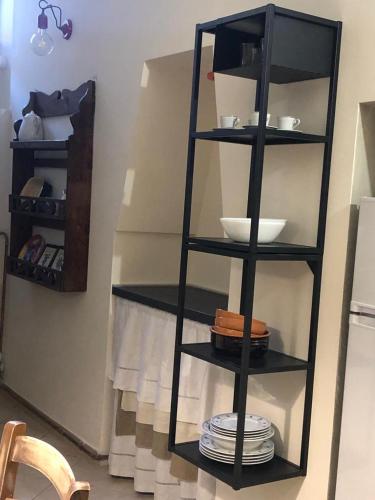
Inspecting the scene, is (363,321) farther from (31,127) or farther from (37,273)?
(31,127)

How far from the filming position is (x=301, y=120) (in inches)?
90.4

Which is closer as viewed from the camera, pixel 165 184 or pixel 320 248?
pixel 320 248

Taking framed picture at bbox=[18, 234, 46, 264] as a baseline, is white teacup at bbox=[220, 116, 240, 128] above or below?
above

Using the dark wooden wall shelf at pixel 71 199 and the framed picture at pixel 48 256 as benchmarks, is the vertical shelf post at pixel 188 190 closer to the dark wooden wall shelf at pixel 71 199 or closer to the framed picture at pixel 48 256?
the dark wooden wall shelf at pixel 71 199

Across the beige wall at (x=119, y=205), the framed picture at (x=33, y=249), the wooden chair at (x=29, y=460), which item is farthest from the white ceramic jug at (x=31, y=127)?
the wooden chair at (x=29, y=460)

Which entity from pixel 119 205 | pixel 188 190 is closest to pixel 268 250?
pixel 188 190

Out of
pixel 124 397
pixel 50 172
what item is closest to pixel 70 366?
pixel 124 397

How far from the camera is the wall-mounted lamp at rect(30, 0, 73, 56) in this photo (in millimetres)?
3592

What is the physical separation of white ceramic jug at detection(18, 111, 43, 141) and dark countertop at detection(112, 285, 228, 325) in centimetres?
130

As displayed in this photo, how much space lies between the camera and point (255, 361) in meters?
2.22

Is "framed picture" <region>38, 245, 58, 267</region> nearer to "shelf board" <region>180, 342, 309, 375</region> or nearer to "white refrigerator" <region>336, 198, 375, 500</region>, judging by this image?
"shelf board" <region>180, 342, 309, 375</region>

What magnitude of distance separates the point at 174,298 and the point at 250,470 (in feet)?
4.19

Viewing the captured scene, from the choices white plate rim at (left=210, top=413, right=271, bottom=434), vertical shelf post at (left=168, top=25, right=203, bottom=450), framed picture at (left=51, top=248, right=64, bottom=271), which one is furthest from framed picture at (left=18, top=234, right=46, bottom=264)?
white plate rim at (left=210, top=413, right=271, bottom=434)

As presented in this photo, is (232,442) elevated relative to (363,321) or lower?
lower
